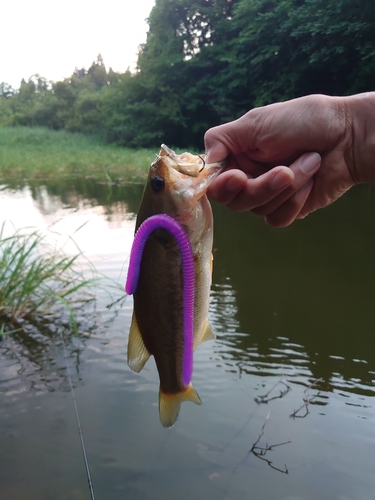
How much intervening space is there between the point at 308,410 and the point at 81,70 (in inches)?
2185

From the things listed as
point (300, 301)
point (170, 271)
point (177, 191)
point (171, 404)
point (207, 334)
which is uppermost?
point (177, 191)

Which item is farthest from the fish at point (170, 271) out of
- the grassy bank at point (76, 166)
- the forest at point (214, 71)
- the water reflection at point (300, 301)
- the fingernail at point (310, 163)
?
the forest at point (214, 71)

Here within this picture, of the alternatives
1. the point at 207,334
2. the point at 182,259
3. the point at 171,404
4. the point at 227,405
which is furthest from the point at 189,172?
the point at 227,405

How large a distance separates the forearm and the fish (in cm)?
90

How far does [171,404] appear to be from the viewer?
5.48 ft

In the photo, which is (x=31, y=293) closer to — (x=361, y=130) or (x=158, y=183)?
(x=158, y=183)

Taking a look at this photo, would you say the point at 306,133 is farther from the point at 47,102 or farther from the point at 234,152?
the point at 47,102

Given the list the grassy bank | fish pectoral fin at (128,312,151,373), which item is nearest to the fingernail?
fish pectoral fin at (128,312,151,373)

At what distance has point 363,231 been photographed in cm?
707

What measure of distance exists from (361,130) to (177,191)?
1.16 meters

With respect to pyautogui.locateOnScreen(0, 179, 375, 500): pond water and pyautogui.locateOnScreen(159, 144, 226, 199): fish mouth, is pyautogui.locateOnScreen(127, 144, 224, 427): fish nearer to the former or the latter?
pyautogui.locateOnScreen(159, 144, 226, 199): fish mouth

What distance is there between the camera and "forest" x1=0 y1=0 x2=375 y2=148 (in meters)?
18.8

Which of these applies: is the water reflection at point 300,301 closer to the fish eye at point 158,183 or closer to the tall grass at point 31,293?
the tall grass at point 31,293

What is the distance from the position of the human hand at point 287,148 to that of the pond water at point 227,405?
1.54 metres
